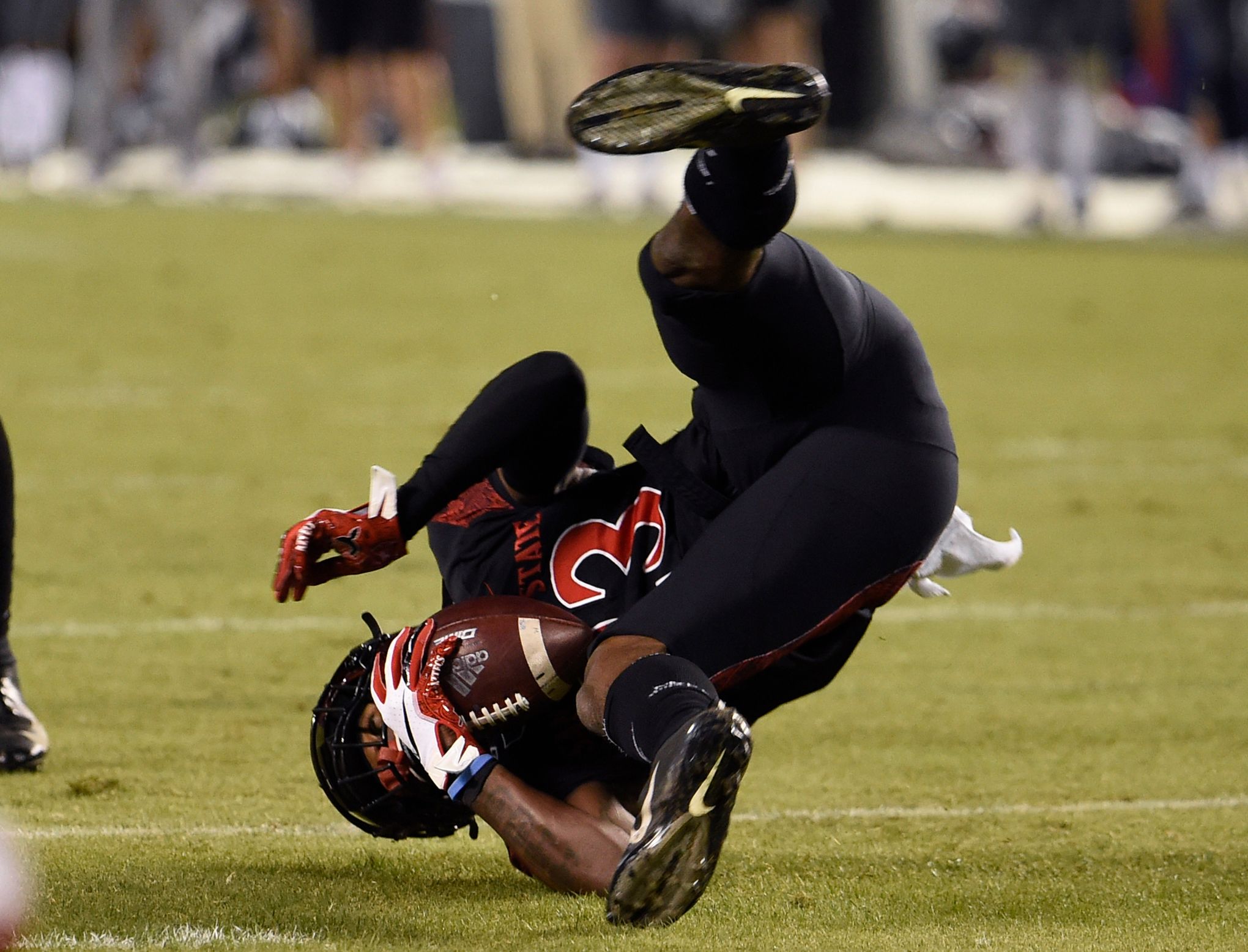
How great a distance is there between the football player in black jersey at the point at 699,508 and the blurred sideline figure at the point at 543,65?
14896mm

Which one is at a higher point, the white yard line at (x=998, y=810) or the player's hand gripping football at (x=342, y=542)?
the player's hand gripping football at (x=342, y=542)

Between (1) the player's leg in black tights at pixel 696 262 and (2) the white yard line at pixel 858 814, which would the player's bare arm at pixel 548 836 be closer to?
(1) the player's leg in black tights at pixel 696 262

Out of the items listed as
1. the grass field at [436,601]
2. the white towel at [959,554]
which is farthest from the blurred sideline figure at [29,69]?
the white towel at [959,554]

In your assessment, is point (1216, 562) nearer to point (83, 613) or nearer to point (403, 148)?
point (83, 613)

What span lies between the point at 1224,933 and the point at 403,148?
18.8m

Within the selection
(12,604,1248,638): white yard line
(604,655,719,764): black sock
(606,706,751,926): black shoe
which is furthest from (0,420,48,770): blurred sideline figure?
(606,706,751,926): black shoe

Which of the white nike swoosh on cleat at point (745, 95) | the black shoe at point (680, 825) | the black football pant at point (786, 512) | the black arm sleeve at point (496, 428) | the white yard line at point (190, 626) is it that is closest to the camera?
the black shoe at point (680, 825)

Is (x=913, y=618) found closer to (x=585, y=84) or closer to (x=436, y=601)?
(x=436, y=601)

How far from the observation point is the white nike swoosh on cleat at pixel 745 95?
300 cm

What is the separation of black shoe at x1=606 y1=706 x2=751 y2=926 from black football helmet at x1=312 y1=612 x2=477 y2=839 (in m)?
0.70

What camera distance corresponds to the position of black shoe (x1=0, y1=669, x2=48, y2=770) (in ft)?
13.5

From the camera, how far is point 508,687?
11.3ft

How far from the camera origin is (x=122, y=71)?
56.7 ft

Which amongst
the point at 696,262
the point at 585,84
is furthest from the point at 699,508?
the point at 585,84
